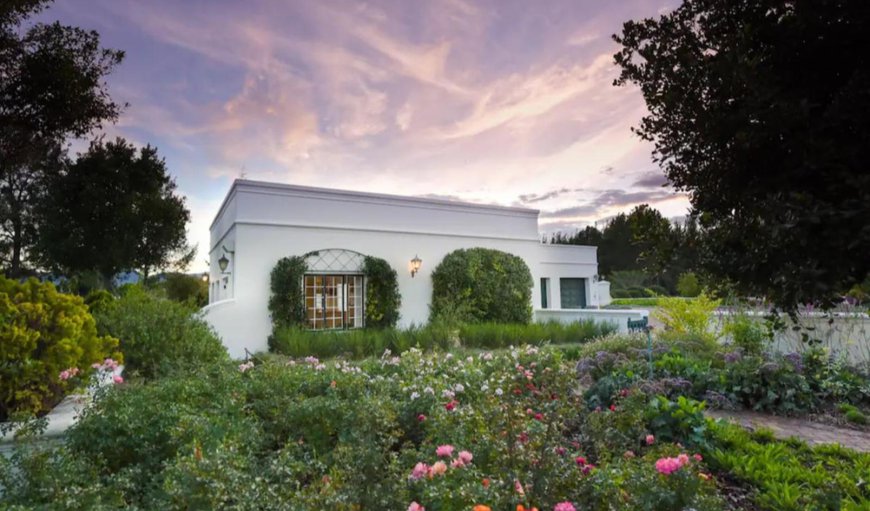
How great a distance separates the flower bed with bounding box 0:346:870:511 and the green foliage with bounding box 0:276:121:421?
1124mm

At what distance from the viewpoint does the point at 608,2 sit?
454cm

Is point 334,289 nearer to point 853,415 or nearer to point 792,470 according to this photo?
point 853,415

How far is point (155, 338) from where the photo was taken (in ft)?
20.6

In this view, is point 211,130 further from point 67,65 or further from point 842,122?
point 842,122

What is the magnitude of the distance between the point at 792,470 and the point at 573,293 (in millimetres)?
14029

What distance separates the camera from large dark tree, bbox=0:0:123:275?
5535 mm

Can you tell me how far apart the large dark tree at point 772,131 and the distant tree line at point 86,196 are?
6933mm

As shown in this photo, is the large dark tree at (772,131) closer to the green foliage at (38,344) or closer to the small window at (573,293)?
the green foliage at (38,344)

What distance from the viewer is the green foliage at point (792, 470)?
2.56m

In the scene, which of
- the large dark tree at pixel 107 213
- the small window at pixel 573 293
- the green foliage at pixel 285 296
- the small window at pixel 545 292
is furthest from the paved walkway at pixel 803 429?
the large dark tree at pixel 107 213

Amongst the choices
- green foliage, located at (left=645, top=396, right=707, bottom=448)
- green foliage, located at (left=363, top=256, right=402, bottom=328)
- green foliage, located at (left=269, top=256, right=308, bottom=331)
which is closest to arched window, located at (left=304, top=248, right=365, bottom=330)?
green foliage, located at (left=363, top=256, right=402, bottom=328)

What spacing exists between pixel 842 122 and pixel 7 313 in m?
5.79

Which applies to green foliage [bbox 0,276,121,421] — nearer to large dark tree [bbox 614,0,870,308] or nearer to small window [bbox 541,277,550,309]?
large dark tree [bbox 614,0,870,308]

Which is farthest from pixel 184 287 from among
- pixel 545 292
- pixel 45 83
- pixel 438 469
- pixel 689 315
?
pixel 438 469
